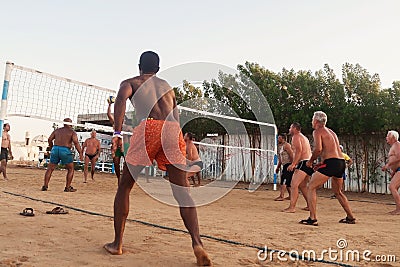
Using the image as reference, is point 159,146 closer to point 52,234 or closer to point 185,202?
point 185,202

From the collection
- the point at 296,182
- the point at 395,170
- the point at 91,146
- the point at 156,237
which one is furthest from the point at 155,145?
the point at 91,146

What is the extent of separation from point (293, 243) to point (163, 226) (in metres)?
1.34

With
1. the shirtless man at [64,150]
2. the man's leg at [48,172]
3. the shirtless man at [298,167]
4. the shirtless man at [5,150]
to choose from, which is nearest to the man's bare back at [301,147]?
the shirtless man at [298,167]

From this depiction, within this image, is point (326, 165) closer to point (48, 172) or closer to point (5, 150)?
point (48, 172)

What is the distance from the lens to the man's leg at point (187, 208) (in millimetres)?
2722

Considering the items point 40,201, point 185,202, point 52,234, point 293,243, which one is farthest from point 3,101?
point 293,243

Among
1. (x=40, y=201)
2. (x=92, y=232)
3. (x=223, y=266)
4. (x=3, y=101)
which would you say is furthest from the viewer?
(x=3, y=101)

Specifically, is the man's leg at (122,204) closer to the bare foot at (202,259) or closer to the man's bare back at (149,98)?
the man's bare back at (149,98)

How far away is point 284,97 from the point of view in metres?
15.3

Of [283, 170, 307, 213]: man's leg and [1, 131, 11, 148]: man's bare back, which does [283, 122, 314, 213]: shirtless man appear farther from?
[1, 131, 11, 148]: man's bare back

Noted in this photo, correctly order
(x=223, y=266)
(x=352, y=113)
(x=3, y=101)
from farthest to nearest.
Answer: (x=352, y=113) < (x=3, y=101) < (x=223, y=266)

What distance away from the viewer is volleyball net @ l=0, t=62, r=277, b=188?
7.67 meters

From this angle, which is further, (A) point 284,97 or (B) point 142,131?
(A) point 284,97

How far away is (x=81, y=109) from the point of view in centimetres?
980
